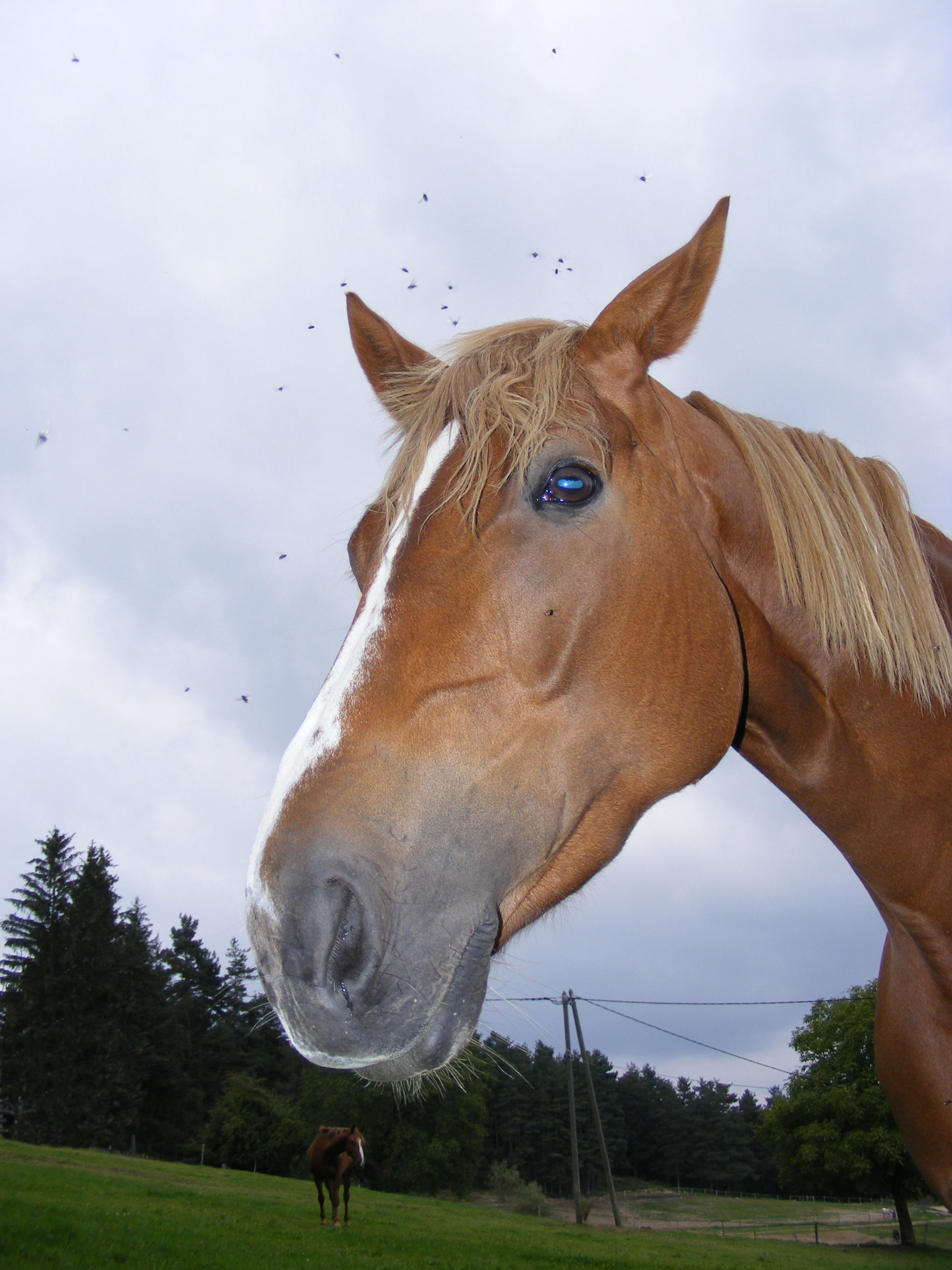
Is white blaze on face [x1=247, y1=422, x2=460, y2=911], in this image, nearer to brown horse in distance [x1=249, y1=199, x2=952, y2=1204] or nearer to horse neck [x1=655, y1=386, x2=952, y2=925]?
brown horse in distance [x1=249, y1=199, x2=952, y2=1204]

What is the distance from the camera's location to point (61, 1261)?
8281 millimetres

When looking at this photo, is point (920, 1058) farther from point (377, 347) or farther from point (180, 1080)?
point (180, 1080)

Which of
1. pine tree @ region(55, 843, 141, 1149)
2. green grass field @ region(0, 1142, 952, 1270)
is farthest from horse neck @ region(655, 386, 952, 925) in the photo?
pine tree @ region(55, 843, 141, 1149)

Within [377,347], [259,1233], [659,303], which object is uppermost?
[377,347]

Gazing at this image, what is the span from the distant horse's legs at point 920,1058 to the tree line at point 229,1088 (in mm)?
21263

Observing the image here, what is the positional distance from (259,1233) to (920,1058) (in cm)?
1451

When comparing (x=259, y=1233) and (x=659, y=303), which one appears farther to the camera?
(x=259, y=1233)

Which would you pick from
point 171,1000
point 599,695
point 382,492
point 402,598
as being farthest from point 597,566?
point 171,1000

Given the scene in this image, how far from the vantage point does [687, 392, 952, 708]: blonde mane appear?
2.21m

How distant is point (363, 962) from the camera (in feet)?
4.72

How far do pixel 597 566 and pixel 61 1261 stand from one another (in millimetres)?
10573

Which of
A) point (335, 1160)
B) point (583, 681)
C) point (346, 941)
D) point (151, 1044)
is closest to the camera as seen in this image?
point (346, 941)

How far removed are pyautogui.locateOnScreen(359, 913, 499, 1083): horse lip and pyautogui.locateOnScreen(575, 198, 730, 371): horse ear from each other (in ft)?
5.14

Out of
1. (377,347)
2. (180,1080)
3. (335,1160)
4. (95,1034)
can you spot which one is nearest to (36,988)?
(95,1034)
